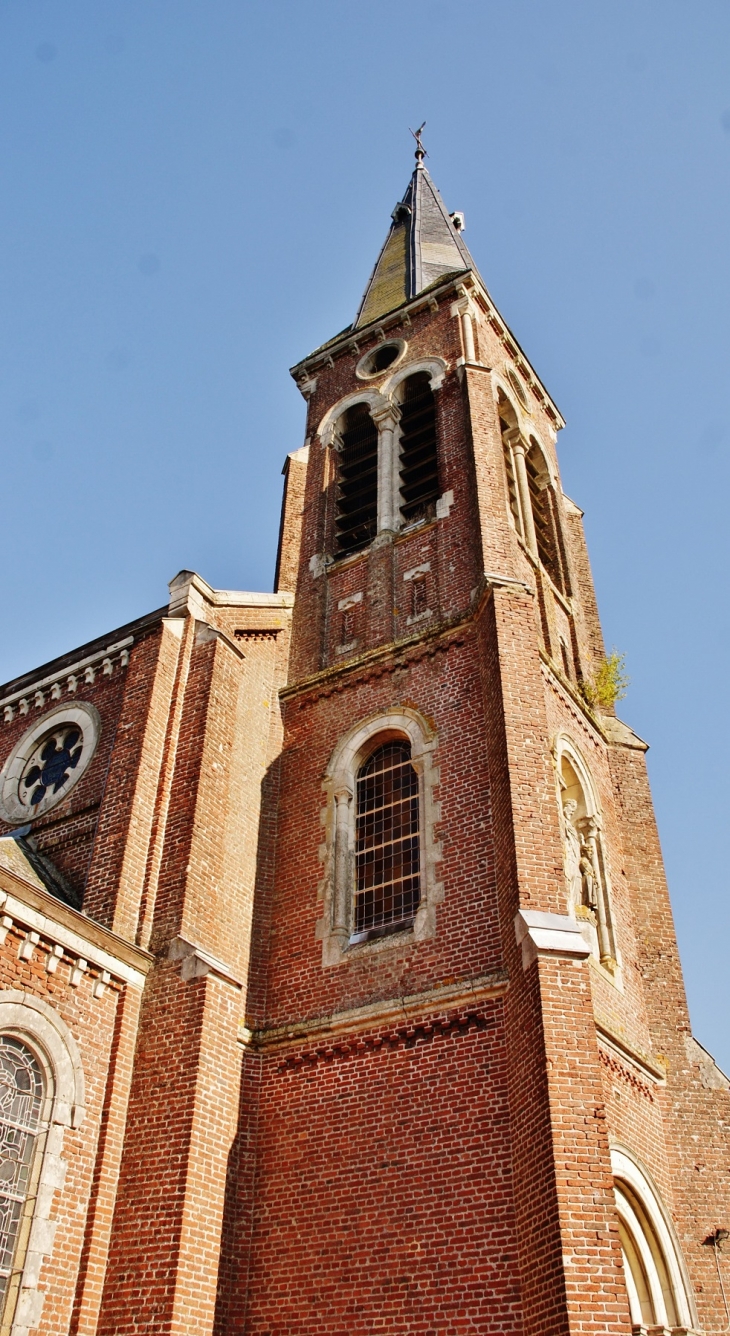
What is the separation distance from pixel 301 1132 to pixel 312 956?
6.81 ft

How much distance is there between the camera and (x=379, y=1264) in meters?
10.4

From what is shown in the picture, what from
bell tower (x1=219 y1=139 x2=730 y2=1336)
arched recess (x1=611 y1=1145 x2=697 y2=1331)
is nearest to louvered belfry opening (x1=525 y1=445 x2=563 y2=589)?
bell tower (x1=219 y1=139 x2=730 y2=1336)

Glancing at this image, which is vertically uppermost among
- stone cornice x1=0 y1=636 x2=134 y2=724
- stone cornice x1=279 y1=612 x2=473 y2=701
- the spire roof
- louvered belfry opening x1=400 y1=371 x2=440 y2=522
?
the spire roof

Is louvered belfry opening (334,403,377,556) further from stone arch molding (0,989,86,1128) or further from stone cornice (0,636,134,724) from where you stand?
stone arch molding (0,989,86,1128)

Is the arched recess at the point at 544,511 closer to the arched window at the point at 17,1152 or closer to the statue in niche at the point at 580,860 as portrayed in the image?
the statue in niche at the point at 580,860

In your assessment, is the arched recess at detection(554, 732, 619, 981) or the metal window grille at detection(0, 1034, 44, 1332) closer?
A: the metal window grille at detection(0, 1034, 44, 1332)

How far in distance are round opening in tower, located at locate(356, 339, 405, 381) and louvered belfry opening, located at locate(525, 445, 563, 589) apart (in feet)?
10.6

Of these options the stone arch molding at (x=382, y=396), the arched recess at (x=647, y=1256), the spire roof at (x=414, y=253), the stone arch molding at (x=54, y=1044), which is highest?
the spire roof at (x=414, y=253)

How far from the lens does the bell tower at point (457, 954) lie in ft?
32.5

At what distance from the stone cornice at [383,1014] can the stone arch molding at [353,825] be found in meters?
0.80

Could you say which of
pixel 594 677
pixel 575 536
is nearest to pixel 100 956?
pixel 594 677

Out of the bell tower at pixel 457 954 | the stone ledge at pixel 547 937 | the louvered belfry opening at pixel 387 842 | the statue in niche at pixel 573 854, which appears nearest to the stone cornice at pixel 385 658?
the bell tower at pixel 457 954

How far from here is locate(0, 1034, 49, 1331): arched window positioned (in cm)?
953

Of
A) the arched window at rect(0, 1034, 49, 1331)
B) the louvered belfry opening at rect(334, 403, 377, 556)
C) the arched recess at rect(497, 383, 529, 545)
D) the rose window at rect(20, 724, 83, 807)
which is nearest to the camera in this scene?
the arched window at rect(0, 1034, 49, 1331)
